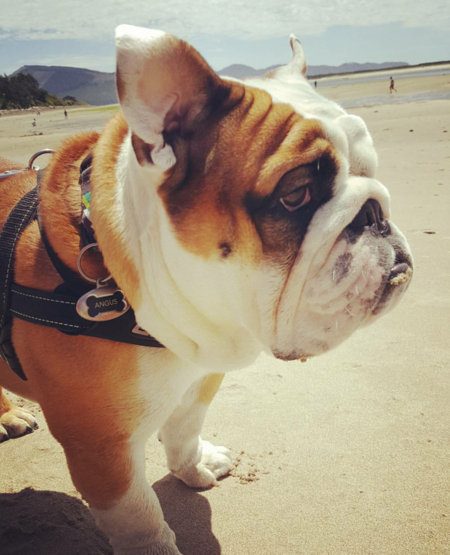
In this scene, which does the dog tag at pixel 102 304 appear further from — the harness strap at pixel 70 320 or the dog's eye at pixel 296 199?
the dog's eye at pixel 296 199

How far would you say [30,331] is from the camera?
197 centimetres

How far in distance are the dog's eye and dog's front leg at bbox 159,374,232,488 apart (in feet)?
4.03

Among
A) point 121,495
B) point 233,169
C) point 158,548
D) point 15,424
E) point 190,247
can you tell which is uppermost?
point 233,169

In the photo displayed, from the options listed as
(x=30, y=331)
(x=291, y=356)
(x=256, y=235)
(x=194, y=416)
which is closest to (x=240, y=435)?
(x=194, y=416)

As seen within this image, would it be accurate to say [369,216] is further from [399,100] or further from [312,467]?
[399,100]

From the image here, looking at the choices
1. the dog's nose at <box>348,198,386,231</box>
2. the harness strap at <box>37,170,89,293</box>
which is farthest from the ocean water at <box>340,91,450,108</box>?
the harness strap at <box>37,170,89,293</box>

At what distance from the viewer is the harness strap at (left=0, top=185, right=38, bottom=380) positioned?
2006 millimetres

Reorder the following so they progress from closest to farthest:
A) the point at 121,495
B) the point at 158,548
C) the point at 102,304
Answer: the point at 102,304
the point at 121,495
the point at 158,548

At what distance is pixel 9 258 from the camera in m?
2.01

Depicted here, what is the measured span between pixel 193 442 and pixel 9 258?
1393 millimetres

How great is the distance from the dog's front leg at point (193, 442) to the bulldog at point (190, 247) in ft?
1.50

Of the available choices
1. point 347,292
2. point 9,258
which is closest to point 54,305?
point 9,258

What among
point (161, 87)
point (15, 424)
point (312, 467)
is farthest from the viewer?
point (15, 424)

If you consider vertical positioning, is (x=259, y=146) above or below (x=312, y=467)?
above
